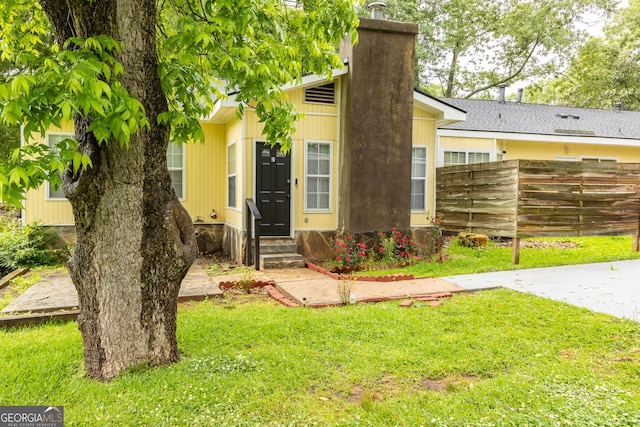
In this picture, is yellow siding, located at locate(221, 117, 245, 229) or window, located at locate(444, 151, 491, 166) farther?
window, located at locate(444, 151, 491, 166)

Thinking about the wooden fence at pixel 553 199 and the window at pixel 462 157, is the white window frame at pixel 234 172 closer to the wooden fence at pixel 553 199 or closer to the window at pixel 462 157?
the wooden fence at pixel 553 199

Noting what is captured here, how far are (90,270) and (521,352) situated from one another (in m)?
3.53

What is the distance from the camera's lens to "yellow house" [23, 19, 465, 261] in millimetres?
8352

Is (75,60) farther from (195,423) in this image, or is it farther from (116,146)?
(195,423)

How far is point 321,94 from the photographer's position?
880 centimetres

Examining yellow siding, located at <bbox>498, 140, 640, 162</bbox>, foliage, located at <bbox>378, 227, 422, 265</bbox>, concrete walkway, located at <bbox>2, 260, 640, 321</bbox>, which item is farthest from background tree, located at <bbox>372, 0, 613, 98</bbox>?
concrete walkway, located at <bbox>2, 260, 640, 321</bbox>

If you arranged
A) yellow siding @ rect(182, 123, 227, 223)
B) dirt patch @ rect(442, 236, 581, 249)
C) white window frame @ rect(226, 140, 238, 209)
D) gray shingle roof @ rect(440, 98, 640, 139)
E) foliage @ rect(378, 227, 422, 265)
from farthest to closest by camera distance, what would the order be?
1. gray shingle roof @ rect(440, 98, 640, 139)
2. dirt patch @ rect(442, 236, 581, 249)
3. yellow siding @ rect(182, 123, 227, 223)
4. white window frame @ rect(226, 140, 238, 209)
5. foliage @ rect(378, 227, 422, 265)

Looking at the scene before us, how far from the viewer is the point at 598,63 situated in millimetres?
22172

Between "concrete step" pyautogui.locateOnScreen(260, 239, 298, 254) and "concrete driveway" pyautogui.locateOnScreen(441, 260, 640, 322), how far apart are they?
3.00 metres

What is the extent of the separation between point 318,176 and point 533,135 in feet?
24.4

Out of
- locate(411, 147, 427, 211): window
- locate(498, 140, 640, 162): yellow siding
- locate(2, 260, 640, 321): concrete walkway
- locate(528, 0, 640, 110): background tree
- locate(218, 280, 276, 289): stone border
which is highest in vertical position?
locate(528, 0, 640, 110): background tree

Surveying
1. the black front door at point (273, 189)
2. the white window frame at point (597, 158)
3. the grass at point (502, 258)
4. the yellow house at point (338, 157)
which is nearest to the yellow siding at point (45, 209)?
the yellow house at point (338, 157)

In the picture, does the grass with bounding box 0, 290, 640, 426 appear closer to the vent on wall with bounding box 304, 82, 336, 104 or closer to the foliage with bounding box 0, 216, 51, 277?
the foliage with bounding box 0, 216, 51, 277

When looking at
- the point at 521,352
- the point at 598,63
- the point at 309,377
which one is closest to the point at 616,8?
the point at 598,63
